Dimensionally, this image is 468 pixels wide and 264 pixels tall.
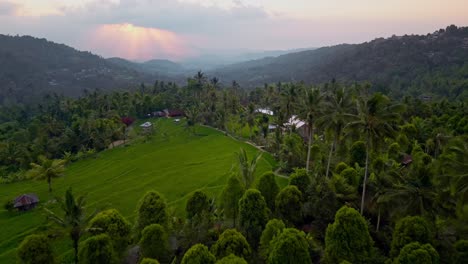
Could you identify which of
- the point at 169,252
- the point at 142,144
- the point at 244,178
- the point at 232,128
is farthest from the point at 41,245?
the point at 232,128

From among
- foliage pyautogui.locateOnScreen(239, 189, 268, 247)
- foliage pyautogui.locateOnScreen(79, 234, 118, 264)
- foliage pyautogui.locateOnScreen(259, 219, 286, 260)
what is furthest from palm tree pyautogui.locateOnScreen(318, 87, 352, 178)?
foliage pyautogui.locateOnScreen(79, 234, 118, 264)

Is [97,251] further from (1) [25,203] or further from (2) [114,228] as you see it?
(1) [25,203]

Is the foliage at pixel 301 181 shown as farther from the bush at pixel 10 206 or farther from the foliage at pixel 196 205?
the bush at pixel 10 206

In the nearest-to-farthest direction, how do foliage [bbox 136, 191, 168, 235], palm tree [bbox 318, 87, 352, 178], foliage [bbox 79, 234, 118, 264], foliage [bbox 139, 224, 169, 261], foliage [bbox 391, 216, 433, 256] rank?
foliage [bbox 391, 216, 433, 256] → foliage [bbox 79, 234, 118, 264] → foliage [bbox 139, 224, 169, 261] → foliage [bbox 136, 191, 168, 235] → palm tree [bbox 318, 87, 352, 178]

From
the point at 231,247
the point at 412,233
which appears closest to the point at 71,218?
the point at 231,247

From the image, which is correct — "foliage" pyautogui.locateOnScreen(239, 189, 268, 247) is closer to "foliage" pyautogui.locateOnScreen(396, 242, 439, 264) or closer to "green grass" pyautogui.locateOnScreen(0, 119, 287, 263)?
"foliage" pyautogui.locateOnScreen(396, 242, 439, 264)

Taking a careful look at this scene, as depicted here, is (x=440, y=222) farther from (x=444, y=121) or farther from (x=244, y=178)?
(x=444, y=121)
